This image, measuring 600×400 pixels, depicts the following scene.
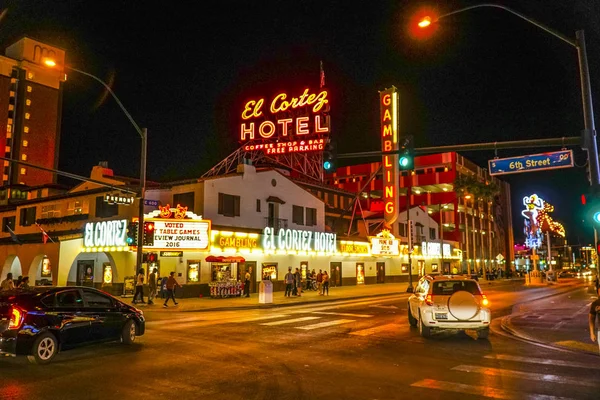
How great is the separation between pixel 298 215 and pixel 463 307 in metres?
26.9

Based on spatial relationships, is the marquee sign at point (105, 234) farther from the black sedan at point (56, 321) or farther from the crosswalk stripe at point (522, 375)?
the crosswalk stripe at point (522, 375)

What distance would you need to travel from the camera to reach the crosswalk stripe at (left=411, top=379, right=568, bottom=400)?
755 centimetres

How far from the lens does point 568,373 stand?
9266mm

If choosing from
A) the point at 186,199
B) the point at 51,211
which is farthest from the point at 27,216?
the point at 186,199

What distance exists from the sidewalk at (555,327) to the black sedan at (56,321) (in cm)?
1073

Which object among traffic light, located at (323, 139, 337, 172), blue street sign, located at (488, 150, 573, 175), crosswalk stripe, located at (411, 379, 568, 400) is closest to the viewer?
crosswalk stripe, located at (411, 379, 568, 400)

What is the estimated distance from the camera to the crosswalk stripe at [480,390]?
7546 mm

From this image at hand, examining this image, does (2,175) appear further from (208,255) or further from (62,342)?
(62,342)

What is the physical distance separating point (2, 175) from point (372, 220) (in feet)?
247

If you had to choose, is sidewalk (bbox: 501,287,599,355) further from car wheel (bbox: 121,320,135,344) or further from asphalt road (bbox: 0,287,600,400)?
car wheel (bbox: 121,320,135,344)

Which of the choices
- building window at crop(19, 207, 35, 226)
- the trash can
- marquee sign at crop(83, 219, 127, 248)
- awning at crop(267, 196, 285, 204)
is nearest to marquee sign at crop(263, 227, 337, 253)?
awning at crop(267, 196, 285, 204)

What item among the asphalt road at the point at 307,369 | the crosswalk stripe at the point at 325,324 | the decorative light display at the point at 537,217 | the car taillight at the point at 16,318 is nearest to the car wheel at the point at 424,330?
the asphalt road at the point at 307,369

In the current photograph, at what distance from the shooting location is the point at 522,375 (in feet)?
29.8

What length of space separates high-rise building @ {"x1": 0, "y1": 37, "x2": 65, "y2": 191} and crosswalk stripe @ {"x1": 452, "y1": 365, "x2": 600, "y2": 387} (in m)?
98.5
